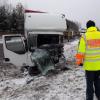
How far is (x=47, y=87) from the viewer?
9750 millimetres

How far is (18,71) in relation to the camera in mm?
13438

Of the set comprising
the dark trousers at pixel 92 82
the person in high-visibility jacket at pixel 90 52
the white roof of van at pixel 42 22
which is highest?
the white roof of van at pixel 42 22

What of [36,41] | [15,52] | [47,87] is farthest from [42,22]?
[47,87]

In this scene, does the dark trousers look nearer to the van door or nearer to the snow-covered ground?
the snow-covered ground

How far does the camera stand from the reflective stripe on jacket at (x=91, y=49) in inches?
284

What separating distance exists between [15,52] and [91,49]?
6.62 metres

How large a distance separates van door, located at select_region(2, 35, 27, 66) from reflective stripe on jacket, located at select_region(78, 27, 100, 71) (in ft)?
20.7

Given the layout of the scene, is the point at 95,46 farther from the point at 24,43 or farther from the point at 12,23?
the point at 12,23

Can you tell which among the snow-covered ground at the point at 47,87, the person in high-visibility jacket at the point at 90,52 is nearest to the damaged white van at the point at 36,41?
the snow-covered ground at the point at 47,87

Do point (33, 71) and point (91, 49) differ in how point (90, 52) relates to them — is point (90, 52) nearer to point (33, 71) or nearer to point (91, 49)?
point (91, 49)

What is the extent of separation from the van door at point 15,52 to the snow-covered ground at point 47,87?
167cm

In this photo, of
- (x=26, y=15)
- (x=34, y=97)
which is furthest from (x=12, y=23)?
(x=34, y=97)

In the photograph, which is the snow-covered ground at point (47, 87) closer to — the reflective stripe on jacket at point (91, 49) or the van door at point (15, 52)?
the reflective stripe on jacket at point (91, 49)

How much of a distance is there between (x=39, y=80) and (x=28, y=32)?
320cm
